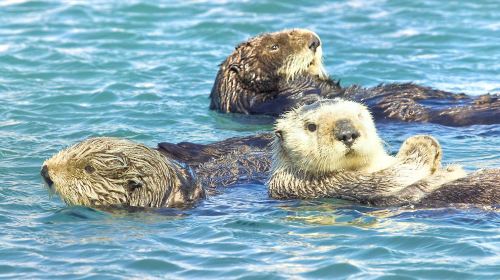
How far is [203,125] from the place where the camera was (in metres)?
10.9

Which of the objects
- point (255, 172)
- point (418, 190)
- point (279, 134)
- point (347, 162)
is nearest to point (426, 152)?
point (418, 190)

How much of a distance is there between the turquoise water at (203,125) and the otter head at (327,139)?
11.9 inches

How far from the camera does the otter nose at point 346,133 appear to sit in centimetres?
710

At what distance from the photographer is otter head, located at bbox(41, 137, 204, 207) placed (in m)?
7.27

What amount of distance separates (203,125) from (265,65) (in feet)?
3.14

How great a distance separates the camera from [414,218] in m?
6.87

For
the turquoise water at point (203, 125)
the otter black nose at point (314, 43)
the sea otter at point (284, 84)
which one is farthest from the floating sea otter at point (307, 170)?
the otter black nose at point (314, 43)

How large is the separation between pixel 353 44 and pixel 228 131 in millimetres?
3947

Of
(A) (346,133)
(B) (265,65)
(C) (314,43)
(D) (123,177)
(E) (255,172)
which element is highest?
(C) (314,43)

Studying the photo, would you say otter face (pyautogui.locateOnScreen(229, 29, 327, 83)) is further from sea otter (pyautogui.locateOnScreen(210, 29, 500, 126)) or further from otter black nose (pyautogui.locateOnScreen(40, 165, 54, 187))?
otter black nose (pyautogui.locateOnScreen(40, 165, 54, 187))

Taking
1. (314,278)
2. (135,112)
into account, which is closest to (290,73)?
(135,112)

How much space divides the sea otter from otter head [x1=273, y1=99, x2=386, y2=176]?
119 inches

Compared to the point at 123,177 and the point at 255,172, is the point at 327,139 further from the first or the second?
the point at 123,177

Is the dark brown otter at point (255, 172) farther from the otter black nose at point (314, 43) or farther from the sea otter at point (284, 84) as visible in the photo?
the otter black nose at point (314, 43)
